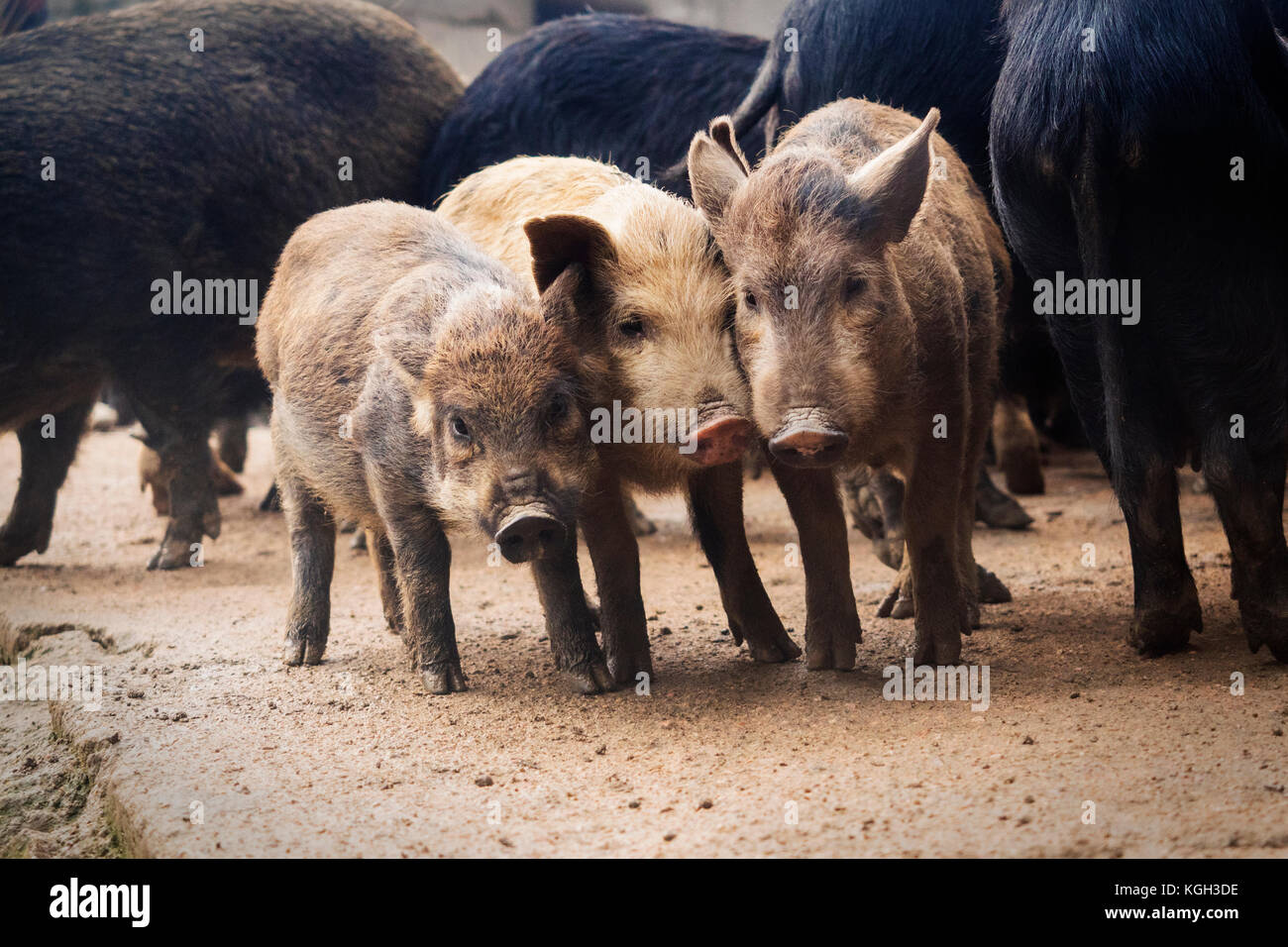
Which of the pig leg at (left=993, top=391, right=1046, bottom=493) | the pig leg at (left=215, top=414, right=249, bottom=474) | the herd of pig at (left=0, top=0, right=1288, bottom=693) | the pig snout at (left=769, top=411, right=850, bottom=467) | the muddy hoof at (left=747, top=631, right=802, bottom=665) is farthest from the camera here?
the pig leg at (left=215, top=414, right=249, bottom=474)

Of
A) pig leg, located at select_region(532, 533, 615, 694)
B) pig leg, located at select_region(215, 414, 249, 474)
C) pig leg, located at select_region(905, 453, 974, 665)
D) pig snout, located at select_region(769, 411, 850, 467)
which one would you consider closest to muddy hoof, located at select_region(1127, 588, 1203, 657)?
pig leg, located at select_region(905, 453, 974, 665)

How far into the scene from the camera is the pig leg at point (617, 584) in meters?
4.10

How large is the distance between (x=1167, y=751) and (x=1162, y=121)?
1.77 m

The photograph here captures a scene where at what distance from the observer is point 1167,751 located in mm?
3170

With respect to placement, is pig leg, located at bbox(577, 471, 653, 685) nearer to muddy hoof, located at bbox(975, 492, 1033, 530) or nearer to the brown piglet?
the brown piglet

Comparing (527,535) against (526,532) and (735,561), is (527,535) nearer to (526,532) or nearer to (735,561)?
(526,532)

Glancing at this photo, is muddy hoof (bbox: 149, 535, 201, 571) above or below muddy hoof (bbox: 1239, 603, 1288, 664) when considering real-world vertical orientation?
above

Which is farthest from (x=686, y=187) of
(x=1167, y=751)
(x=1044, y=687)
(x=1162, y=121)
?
(x=1167, y=751)

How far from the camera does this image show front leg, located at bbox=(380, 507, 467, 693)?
4.11 meters

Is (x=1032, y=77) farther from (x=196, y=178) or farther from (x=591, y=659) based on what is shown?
(x=196, y=178)

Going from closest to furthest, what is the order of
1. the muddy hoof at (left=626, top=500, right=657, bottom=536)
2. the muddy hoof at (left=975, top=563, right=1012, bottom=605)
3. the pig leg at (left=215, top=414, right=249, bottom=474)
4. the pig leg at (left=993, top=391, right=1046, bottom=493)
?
the muddy hoof at (left=975, top=563, right=1012, bottom=605) → the muddy hoof at (left=626, top=500, right=657, bottom=536) → the pig leg at (left=993, top=391, right=1046, bottom=493) → the pig leg at (left=215, top=414, right=249, bottom=474)

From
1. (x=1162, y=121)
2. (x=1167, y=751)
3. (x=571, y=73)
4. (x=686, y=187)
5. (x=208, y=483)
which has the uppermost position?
(x=571, y=73)

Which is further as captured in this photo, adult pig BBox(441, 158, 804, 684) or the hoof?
the hoof

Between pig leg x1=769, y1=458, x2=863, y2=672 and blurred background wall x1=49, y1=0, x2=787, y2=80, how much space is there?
9.48 m
